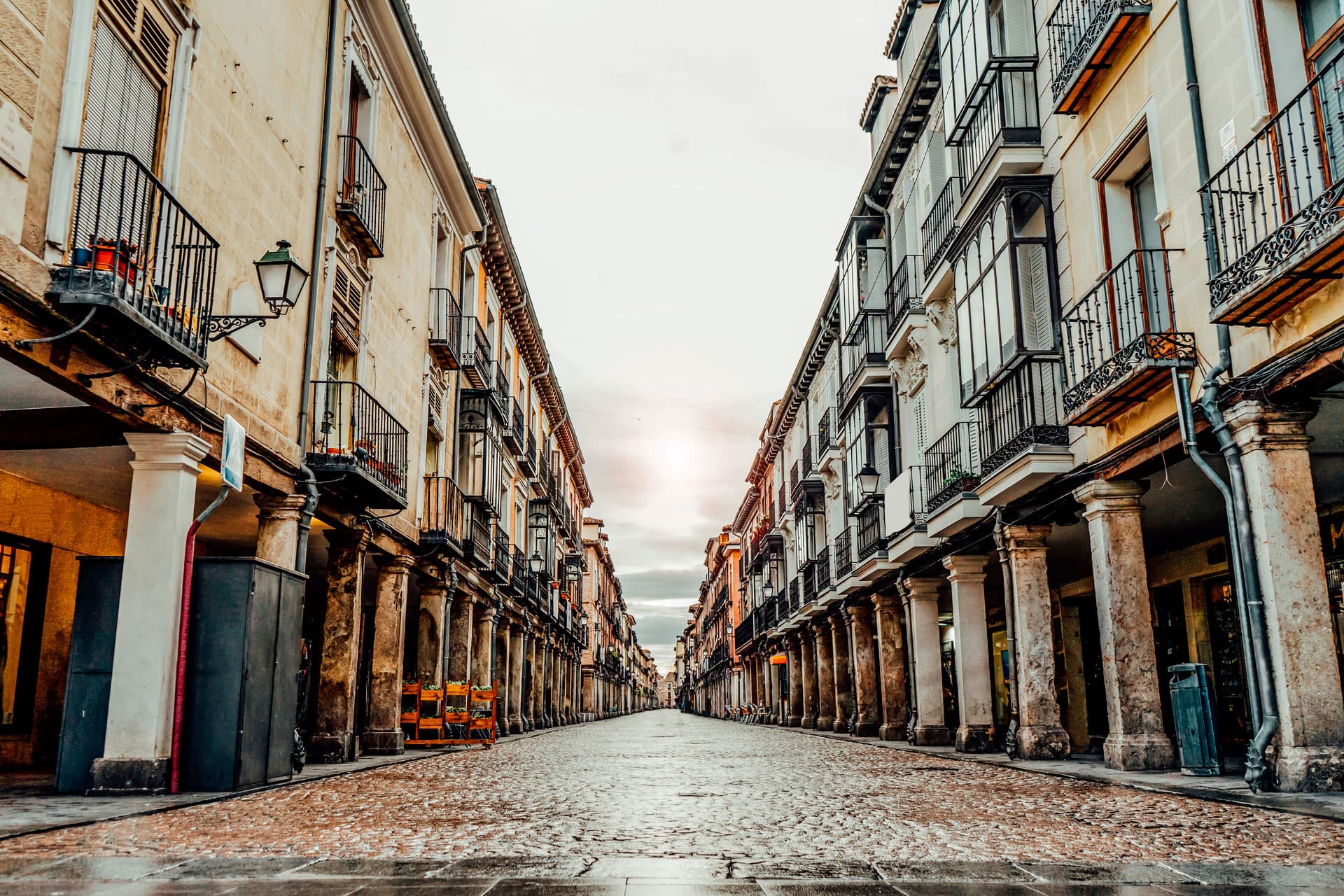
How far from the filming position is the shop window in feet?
41.4

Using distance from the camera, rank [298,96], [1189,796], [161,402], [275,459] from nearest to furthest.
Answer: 1. [1189,796]
2. [161,402]
3. [275,459]
4. [298,96]

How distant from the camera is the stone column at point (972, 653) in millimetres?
16297

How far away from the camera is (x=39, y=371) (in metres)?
7.25

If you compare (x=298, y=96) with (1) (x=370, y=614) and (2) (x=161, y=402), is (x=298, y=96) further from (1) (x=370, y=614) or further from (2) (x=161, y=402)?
(1) (x=370, y=614)

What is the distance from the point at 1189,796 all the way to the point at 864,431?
48.9ft

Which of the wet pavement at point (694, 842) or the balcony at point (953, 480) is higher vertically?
the balcony at point (953, 480)

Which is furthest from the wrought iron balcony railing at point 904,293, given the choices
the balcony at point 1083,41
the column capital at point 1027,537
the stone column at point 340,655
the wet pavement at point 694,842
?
the wet pavement at point 694,842

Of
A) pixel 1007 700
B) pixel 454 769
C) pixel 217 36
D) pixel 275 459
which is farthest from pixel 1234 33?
pixel 1007 700

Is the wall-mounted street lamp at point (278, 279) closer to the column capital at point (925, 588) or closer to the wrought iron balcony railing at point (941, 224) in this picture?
the wrought iron balcony railing at point (941, 224)

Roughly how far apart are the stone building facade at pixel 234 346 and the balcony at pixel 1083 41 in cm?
871

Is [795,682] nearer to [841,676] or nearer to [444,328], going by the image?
[841,676]

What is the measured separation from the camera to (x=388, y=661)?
54.4 ft

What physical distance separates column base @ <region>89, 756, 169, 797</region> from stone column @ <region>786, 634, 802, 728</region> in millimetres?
28590

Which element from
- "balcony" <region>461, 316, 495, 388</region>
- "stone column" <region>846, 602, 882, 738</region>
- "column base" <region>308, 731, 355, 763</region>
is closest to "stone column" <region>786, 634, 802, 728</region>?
"stone column" <region>846, 602, 882, 738</region>
